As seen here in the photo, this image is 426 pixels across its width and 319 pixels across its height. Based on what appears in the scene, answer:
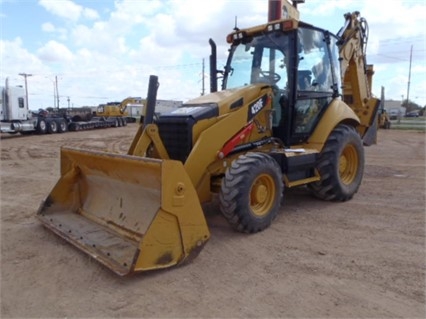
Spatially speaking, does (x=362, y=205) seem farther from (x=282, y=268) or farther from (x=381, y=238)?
(x=282, y=268)

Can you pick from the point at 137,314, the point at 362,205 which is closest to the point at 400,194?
the point at 362,205

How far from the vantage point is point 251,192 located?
473 cm

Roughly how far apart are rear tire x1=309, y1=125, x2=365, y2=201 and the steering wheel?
124cm

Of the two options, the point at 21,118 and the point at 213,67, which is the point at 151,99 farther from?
the point at 21,118

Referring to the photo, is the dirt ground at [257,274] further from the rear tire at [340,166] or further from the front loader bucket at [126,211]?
the rear tire at [340,166]

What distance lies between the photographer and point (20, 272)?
3.85 meters

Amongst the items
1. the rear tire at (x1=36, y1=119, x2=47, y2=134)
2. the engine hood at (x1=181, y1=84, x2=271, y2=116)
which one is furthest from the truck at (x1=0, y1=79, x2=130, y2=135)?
the engine hood at (x1=181, y1=84, x2=271, y2=116)

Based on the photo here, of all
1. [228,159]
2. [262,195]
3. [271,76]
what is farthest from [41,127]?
[262,195]

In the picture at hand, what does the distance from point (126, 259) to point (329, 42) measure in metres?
4.69

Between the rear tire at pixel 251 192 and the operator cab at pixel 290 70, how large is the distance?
113 centimetres

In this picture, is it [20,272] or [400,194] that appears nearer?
[20,272]

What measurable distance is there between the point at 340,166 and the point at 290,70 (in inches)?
74.0

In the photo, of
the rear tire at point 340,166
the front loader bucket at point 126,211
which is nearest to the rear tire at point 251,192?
the front loader bucket at point 126,211

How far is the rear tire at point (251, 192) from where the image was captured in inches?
174
